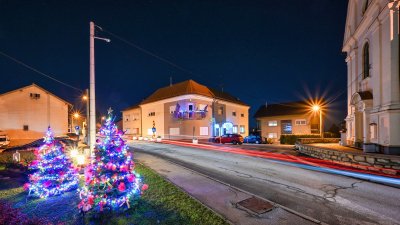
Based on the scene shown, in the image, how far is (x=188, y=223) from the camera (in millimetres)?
4809

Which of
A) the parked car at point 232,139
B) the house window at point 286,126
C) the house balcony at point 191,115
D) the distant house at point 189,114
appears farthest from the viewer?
the house window at point 286,126

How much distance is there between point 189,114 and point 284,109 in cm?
2289

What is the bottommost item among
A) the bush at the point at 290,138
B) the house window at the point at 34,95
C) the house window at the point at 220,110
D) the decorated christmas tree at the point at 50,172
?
the bush at the point at 290,138

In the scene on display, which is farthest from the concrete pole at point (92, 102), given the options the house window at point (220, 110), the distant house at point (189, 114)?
the house window at point (220, 110)

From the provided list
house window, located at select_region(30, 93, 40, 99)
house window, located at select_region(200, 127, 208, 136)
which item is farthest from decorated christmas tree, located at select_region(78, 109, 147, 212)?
house window, located at select_region(30, 93, 40, 99)

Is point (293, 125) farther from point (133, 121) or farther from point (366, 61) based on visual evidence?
point (133, 121)

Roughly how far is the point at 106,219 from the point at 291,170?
929 cm

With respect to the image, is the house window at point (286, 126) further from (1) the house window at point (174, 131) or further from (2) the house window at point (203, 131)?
(1) the house window at point (174, 131)

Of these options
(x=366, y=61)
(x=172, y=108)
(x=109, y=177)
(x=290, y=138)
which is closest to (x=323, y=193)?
(x=109, y=177)

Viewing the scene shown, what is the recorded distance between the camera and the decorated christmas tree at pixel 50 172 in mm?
6957

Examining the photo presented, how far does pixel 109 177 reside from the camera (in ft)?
17.7

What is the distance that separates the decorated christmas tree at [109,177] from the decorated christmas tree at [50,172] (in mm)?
2503

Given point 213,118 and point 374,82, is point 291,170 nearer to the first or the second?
point 374,82

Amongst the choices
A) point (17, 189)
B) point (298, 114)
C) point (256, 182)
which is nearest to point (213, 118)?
point (298, 114)
